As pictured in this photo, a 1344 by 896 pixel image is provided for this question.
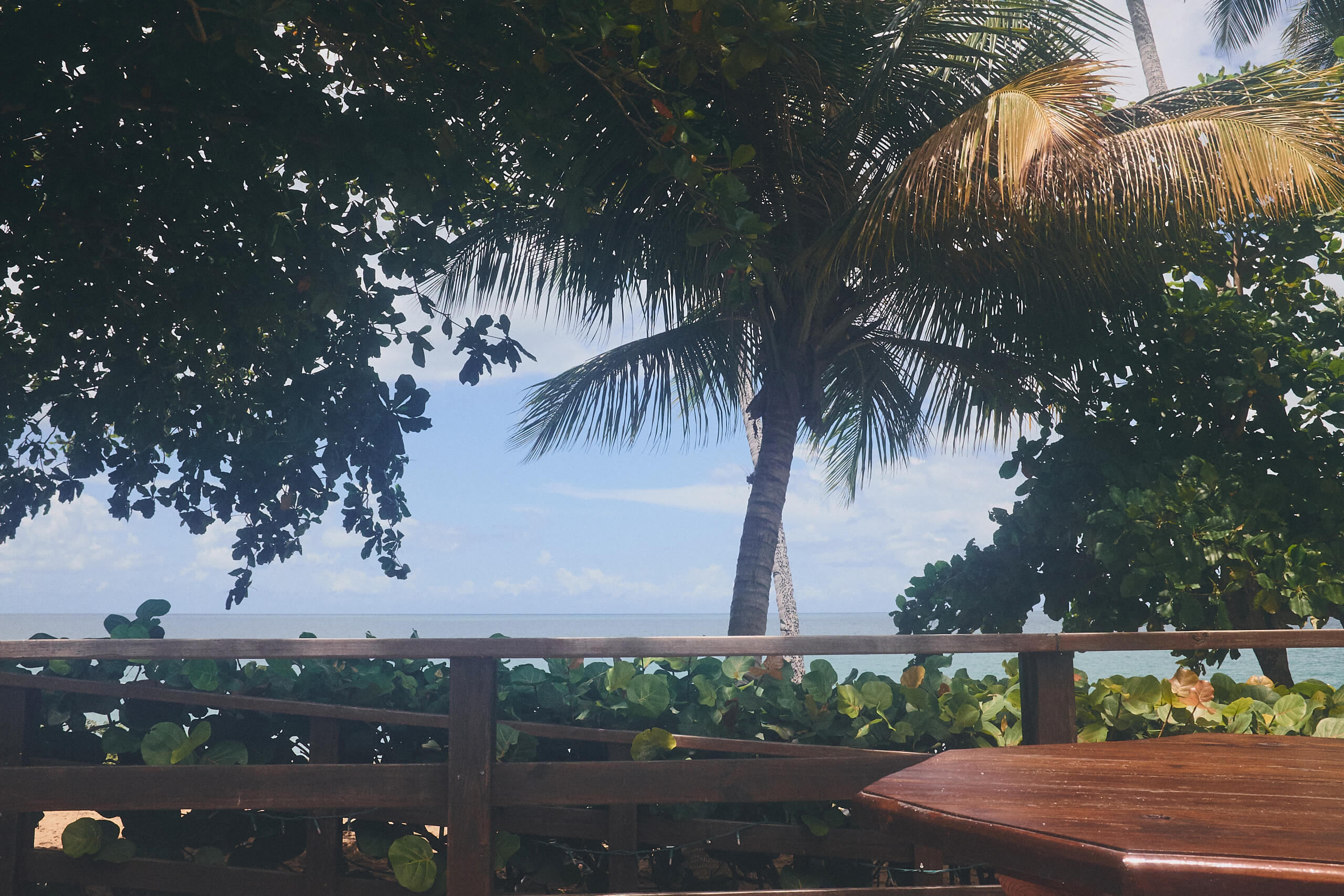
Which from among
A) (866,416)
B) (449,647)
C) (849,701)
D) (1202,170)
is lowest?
(849,701)

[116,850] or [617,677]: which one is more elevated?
[617,677]

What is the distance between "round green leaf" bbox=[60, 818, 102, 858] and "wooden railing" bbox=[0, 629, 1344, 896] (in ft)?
0.21

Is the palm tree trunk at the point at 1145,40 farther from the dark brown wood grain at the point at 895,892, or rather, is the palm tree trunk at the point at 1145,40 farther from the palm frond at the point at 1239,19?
the dark brown wood grain at the point at 895,892

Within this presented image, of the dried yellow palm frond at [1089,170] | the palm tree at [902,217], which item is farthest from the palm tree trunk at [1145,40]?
the dried yellow palm frond at [1089,170]

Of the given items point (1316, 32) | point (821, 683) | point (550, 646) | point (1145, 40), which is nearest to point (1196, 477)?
point (821, 683)

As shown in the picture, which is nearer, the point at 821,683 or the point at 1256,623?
the point at 821,683

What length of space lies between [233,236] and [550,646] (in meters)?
2.02

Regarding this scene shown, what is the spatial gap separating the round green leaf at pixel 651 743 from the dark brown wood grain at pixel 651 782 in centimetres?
18

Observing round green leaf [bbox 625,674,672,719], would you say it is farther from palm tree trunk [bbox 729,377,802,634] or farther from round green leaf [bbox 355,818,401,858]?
palm tree trunk [bbox 729,377,802,634]

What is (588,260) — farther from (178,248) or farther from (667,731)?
(667,731)

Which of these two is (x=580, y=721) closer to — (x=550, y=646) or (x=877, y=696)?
(x=550, y=646)

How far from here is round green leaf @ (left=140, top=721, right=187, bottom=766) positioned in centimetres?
229

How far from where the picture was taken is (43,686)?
224 cm

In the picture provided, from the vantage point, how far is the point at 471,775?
2.09 metres
